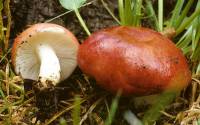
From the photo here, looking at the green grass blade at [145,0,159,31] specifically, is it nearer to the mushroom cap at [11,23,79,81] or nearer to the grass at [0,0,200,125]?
the grass at [0,0,200,125]

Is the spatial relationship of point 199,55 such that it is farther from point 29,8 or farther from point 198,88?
point 29,8

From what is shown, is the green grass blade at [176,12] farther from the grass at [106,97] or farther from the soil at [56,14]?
the soil at [56,14]

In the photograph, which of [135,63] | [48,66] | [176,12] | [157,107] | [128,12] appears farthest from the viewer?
[176,12]

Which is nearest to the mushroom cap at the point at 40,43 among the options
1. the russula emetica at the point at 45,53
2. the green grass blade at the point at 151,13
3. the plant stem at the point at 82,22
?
the russula emetica at the point at 45,53

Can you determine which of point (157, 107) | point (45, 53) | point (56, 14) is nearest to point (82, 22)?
point (56, 14)

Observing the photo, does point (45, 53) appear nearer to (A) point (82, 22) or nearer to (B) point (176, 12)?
(A) point (82, 22)

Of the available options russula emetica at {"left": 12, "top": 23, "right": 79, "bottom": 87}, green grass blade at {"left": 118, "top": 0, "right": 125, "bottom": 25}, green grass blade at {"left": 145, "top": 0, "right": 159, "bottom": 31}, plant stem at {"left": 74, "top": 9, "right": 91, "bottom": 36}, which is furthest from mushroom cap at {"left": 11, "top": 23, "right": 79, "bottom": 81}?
green grass blade at {"left": 145, "top": 0, "right": 159, "bottom": 31}
